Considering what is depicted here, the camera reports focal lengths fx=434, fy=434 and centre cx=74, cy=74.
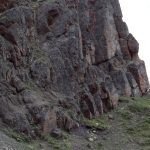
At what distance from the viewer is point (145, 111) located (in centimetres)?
3344

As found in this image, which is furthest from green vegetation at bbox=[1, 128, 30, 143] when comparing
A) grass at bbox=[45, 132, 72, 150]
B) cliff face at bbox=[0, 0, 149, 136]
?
grass at bbox=[45, 132, 72, 150]

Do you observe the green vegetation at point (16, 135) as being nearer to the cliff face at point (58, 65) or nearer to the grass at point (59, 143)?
the cliff face at point (58, 65)

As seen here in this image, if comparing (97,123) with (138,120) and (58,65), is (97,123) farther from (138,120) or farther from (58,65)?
→ (58,65)

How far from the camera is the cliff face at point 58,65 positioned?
951 inches

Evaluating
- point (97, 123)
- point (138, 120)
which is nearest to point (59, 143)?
point (97, 123)

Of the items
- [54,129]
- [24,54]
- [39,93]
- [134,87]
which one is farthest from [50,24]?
[134,87]

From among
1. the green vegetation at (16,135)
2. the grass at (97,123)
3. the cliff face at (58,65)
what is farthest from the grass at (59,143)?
the grass at (97,123)

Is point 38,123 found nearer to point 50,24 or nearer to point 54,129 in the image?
point 54,129

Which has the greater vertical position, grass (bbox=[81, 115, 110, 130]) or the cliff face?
the cliff face

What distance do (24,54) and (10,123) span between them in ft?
18.7

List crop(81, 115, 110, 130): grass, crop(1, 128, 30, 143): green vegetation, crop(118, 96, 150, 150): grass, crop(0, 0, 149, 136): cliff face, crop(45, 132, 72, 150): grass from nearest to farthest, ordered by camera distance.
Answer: crop(1, 128, 30, 143): green vegetation < crop(45, 132, 72, 150): grass < crop(0, 0, 149, 136): cliff face < crop(118, 96, 150, 150): grass < crop(81, 115, 110, 130): grass

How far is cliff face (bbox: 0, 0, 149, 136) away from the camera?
24.2 meters

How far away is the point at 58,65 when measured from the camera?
29.0 m

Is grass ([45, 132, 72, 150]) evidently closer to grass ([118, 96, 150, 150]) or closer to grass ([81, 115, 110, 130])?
grass ([81, 115, 110, 130])
